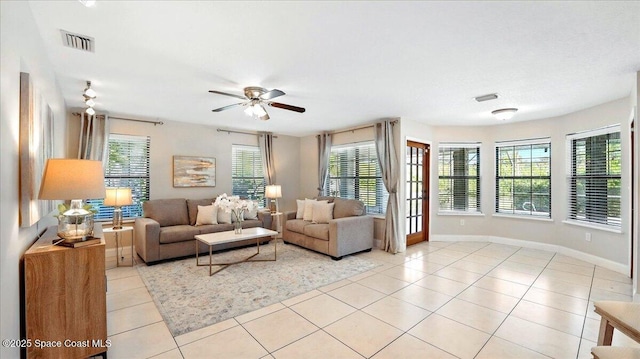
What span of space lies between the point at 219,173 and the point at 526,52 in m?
5.35

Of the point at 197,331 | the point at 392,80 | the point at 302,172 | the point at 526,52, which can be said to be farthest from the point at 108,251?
the point at 526,52

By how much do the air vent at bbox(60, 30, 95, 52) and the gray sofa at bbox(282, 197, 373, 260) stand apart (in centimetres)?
359

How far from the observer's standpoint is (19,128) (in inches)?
66.2

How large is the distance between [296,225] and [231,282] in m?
1.95

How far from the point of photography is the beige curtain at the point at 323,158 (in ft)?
20.7

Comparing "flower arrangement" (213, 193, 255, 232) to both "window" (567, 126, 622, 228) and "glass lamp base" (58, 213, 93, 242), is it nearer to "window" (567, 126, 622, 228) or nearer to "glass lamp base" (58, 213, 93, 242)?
"glass lamp base" (58, 213, 93, 242)

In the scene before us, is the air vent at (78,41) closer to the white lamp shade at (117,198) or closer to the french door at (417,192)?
the white lamp shade at (117,198)

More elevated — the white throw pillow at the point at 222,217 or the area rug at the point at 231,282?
the white throw pillow at the point at 222,217

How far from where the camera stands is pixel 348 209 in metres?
5.18

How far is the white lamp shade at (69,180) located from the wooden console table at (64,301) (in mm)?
374

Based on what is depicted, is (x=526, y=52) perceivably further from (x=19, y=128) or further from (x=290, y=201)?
(x=290, y=201)

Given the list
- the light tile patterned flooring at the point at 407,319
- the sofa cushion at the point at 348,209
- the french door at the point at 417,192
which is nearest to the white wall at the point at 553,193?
the french door at the point at 417,192

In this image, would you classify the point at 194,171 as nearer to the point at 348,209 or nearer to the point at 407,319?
the point at 348,209

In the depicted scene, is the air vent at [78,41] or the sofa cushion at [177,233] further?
the sofa cushion at [177,233]
